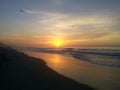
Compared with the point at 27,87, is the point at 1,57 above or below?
above

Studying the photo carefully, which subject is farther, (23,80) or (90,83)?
(90,83)

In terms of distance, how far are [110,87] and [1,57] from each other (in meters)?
7.53

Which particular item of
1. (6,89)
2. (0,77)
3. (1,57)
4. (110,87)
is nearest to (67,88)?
(110,87)

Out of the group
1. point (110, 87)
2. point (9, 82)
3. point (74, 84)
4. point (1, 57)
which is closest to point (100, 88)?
point (110, 87)

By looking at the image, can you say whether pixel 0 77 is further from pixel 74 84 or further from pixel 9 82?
pixel 74 84

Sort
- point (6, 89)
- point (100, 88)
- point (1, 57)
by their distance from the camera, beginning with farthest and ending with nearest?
1. point (1, 57)
2. point (100, 88)
3. point (6, 89)

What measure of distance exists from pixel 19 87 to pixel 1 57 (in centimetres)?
569

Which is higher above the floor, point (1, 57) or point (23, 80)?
point (1, 57)

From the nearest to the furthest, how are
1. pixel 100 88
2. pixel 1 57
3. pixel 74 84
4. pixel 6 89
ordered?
1. pixel 6 89
2. pixel 100 88
3. pixel 74 84
4. pixel 1 57

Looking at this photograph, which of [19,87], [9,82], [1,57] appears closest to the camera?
[19,87]

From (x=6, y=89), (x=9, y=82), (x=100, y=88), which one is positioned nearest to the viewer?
(x=6, y=89)

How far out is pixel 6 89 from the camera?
6.45 metres

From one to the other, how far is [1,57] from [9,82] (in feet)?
16.5

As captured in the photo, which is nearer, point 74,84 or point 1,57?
point 74,84
